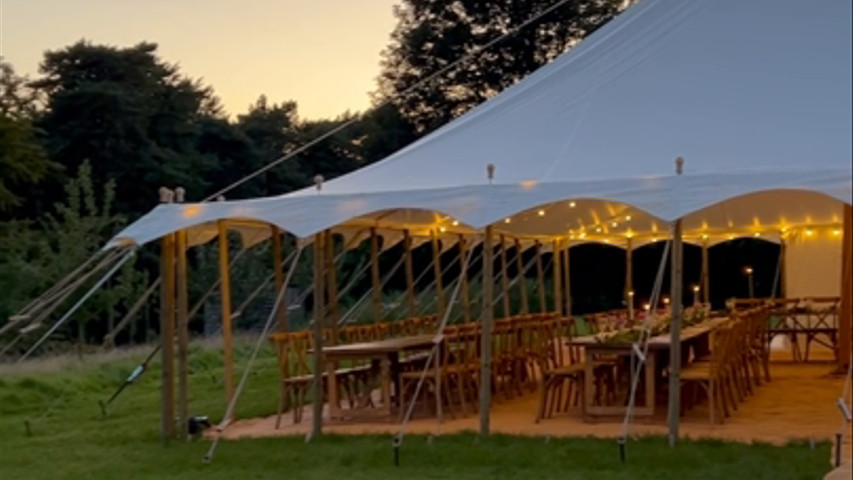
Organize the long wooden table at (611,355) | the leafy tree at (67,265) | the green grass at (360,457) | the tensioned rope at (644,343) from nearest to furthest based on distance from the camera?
the green grass at (360,457), the tensioned rope at (644,343), the long wooden table at (611,355), the leafy tree at (67,265)

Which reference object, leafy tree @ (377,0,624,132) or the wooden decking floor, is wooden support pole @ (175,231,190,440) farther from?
leafy tree @ (377,0,624,132)

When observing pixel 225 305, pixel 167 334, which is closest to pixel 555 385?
pixel 225 305

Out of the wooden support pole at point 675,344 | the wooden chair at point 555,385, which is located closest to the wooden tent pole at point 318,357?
the wooden chair at point 555,385

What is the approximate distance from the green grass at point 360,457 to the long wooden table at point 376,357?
891mm

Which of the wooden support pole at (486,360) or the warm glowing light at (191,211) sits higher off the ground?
the warm glowing light at (191,211)

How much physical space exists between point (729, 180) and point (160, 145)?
24.1 m

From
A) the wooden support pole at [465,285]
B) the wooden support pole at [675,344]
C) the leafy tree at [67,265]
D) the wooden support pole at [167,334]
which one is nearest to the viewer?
the wooden support pole at [675,344]

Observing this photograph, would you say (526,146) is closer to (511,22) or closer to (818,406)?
(818,406)

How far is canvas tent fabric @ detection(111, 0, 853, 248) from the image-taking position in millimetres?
8180

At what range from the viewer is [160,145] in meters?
30.3

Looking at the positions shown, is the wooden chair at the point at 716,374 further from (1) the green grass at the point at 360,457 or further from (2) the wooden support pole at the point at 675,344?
(1) the green grass at the point at 360,457

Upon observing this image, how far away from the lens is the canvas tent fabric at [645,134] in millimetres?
8180

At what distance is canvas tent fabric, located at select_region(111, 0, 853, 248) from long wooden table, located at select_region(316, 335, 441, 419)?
3.90ft

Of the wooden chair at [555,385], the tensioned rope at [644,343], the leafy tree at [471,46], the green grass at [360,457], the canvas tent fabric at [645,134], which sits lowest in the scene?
the green grass at [360,457]
